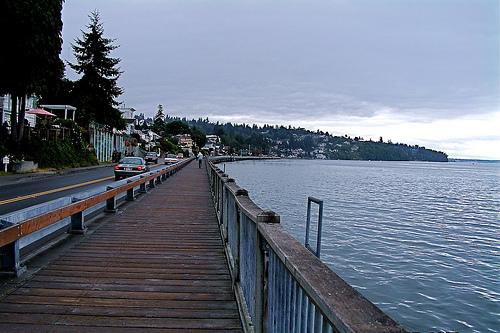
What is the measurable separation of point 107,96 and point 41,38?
31217 mm

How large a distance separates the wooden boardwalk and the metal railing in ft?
2.16

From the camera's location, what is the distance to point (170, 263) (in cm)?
686

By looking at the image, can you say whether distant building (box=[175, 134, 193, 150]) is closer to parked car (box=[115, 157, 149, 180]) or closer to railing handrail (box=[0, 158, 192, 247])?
parked car (box=[115, 157, 149, 180])

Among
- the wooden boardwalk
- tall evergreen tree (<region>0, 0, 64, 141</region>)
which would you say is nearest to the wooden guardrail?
the wooden boardwalk

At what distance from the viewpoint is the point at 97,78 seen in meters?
59.1

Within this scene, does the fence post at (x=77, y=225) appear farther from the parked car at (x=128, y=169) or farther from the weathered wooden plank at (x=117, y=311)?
the parked car at (x=128, y=169)

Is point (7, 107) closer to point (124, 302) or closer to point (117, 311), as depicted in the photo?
point (124, 302)

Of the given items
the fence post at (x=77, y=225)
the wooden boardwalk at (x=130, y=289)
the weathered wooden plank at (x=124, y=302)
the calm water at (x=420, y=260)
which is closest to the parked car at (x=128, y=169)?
the calm water at (x=420, y=260)

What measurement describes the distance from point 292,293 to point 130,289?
11.5ft

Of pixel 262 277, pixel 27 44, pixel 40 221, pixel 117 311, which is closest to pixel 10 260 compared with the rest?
pixel 40 221

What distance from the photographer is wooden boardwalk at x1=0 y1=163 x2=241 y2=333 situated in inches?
176

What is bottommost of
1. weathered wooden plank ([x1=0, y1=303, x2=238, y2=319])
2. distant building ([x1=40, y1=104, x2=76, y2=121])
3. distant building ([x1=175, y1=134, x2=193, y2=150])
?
weathered wooden plank ([x1=0, y1=303, x2=238, y2=319])

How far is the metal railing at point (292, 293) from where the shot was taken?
5.74 feet

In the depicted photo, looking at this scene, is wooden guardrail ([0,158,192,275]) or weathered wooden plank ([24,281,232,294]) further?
weathered wooden plank ([24,281,232,294])
